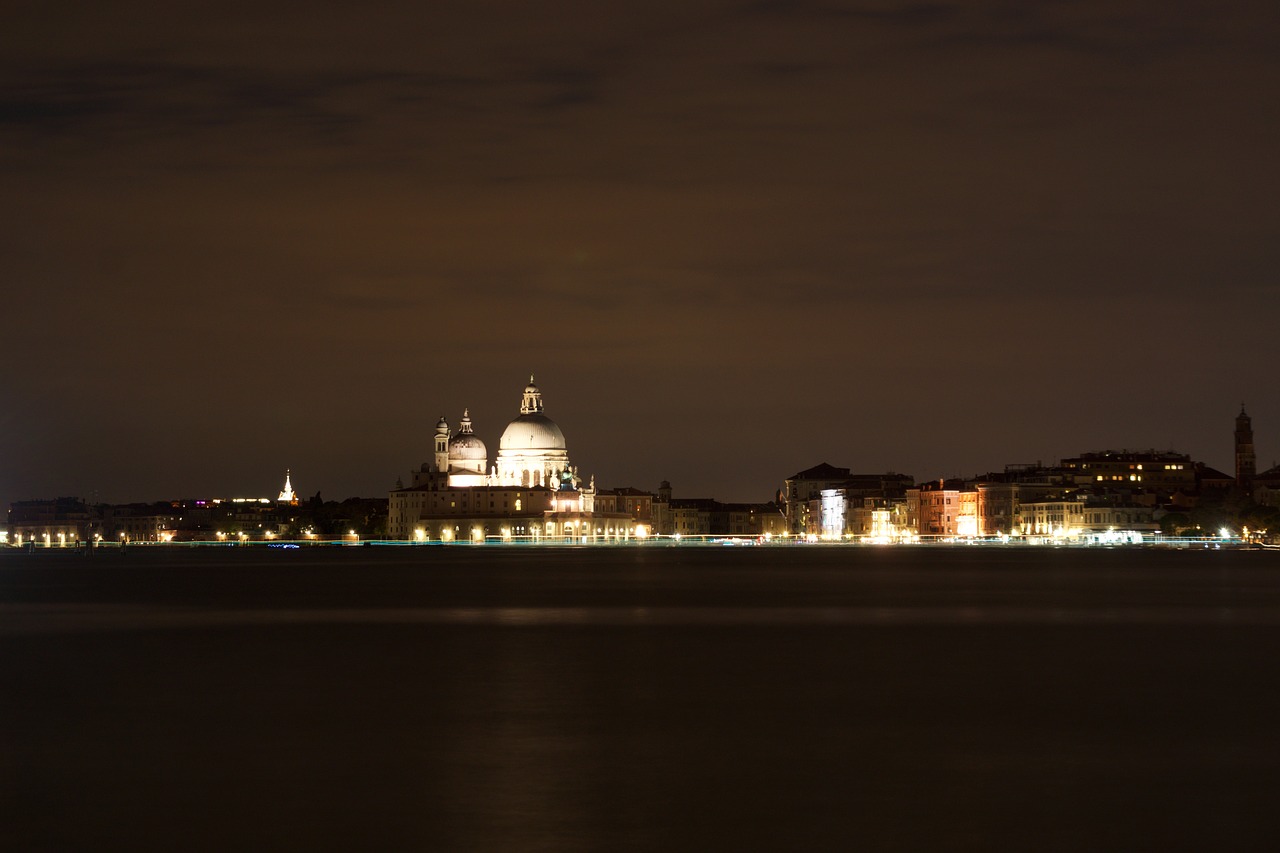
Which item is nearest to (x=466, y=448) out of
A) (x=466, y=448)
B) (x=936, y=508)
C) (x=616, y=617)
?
(x=466, y=448)

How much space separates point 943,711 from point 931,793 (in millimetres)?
5470

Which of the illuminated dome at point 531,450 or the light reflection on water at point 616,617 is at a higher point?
the illuminated dome at point 531,450

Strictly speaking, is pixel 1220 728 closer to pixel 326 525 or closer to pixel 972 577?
pixel 972 577

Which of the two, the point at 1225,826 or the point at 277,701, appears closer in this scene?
the point at 1225,826

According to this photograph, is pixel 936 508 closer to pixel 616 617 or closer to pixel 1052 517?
pixel 1052 517

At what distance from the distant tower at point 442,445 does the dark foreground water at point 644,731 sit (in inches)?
5891

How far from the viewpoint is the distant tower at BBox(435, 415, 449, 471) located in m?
188

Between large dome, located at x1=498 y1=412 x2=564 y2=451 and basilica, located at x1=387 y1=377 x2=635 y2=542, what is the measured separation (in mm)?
103

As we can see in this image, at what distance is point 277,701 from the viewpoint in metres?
20.9

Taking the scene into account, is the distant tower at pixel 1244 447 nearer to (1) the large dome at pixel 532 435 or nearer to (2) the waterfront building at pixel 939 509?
(2) the waterfront building at pixel 939 509

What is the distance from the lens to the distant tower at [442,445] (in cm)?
18812

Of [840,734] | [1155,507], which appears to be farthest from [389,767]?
[1155,507]

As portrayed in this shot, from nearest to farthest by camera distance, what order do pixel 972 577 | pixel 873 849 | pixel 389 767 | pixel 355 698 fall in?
pixel 873 849 → pixel 389 767 → pixel 355 698 → pixel 972 577

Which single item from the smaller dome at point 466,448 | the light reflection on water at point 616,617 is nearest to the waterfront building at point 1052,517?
the smaller dome at point 466,448
